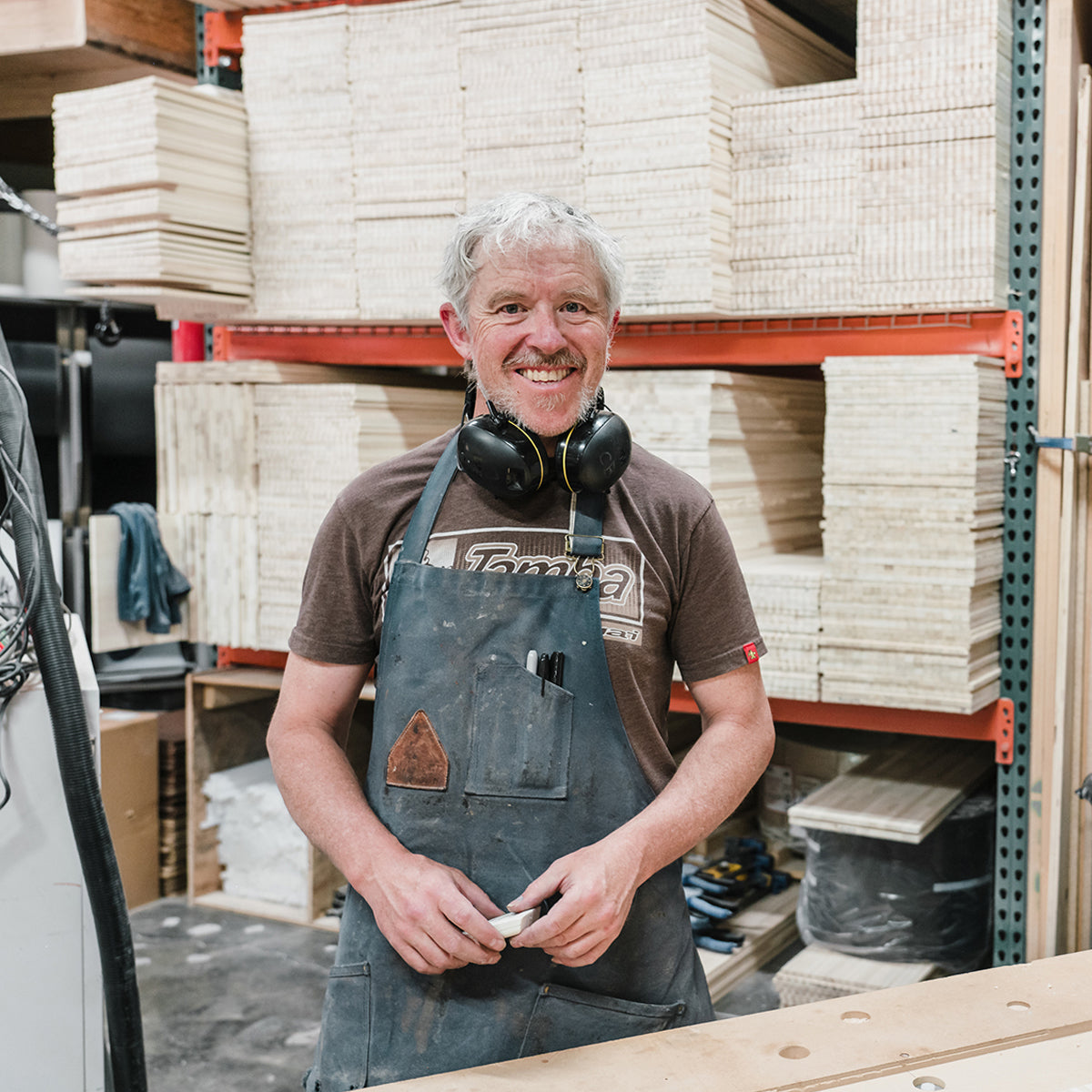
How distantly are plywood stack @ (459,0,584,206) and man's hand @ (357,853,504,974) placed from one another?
2040 mm

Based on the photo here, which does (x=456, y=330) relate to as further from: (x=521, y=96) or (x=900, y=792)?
(x=900, y=792)

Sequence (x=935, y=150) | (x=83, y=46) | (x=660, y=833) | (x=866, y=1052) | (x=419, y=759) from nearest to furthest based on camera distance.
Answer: (x=866, y=1052) < (x=660, y=833) < (x=419, y=759) < (x=935, y=150) < (x=83, y=46)

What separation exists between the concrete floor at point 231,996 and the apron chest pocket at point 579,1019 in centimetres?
163

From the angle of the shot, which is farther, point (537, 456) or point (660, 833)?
point (537, 456)

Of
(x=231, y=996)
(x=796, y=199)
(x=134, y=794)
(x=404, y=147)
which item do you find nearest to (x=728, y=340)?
(x=796, y=199)

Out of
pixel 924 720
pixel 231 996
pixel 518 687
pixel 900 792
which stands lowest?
pixel 231 996

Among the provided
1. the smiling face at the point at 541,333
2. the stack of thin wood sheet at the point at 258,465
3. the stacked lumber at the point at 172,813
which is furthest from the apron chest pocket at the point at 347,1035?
the stacked lumber at the point at 172,813

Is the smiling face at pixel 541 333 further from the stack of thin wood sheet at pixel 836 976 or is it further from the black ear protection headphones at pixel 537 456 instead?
the stack of thin wood sheet at pixel 836 976

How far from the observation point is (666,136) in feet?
9.68

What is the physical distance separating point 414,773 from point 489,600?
27cm

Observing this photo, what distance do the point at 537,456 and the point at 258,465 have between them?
222 cm

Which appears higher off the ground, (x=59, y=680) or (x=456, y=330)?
(x=456, y=330)

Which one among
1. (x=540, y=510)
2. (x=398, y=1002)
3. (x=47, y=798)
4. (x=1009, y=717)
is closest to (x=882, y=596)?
(x=1009, y=717)

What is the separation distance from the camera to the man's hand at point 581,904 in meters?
1.49
